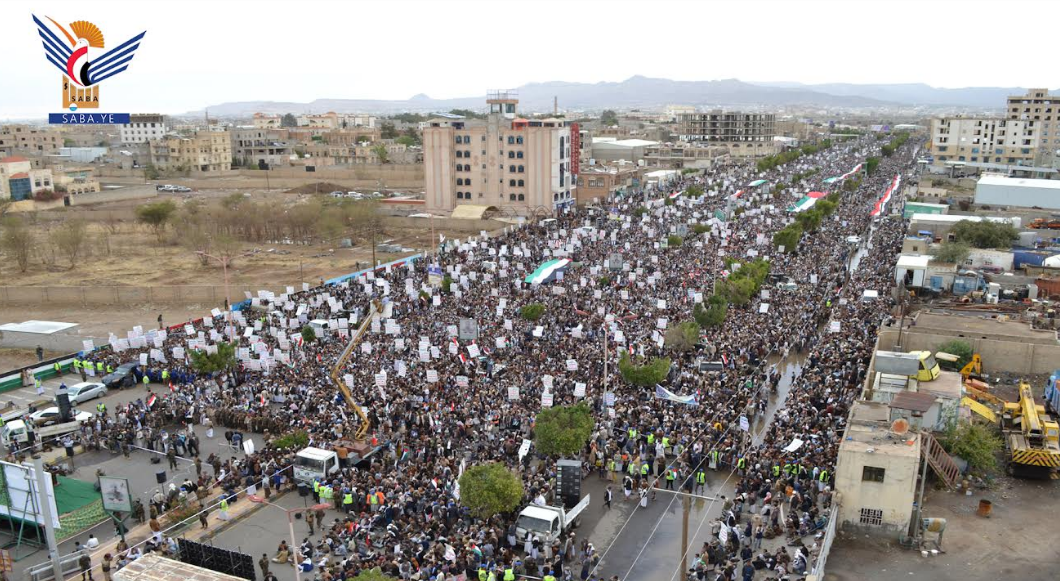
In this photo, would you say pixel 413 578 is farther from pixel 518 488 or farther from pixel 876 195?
pixel 876 195

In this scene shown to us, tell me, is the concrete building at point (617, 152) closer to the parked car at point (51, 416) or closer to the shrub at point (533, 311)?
the shrub at point (533, 311)

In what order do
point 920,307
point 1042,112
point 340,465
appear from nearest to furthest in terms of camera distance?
point 340,465 → point 920,307 → point 1042,112

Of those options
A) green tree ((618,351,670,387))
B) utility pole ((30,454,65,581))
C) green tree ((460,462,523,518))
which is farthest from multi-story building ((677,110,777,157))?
utility pole ((30,454,65,581))

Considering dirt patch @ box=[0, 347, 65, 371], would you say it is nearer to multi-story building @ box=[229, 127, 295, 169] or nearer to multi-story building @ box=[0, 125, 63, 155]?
multi-story building @ box=[229, 127, 295, 169]

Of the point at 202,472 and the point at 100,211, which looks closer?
the point at 202,472

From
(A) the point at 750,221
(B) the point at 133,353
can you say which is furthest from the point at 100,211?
(A) the point at 750,221

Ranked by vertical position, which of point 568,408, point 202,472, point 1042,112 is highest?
point 1042,112

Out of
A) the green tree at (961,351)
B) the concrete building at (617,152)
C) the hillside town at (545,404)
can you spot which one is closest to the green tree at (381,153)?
the concrete building at (617,152)
